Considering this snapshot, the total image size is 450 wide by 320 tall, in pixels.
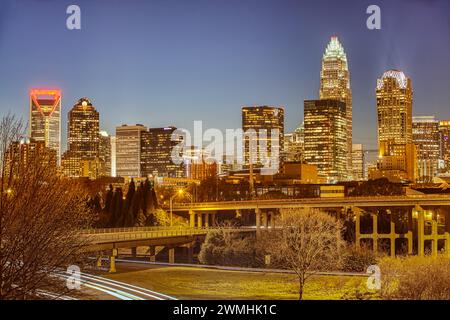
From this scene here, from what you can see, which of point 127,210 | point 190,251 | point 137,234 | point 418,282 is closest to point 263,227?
point 190,251

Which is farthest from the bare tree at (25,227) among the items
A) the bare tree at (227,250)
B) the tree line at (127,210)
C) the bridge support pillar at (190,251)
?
the tree line at (127,210)

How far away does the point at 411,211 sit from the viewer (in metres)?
63.5

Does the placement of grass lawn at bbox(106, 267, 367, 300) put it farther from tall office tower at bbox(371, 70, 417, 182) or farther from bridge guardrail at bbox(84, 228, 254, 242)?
tall office tower at bbox(371, 70, 417, 182)

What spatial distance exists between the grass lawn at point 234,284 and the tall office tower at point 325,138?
474 feet

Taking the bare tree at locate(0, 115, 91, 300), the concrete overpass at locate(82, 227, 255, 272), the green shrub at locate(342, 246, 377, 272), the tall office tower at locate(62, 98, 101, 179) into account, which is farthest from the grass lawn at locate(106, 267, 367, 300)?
the tall office tower at locate(62, 98, 101, 179)

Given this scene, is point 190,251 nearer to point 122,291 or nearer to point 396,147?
point 122,291

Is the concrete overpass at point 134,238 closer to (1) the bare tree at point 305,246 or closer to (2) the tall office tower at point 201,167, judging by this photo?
(1) the bare tree at point 305,246

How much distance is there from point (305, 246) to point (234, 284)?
6.00m

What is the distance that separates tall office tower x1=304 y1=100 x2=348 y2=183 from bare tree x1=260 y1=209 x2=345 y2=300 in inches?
5326

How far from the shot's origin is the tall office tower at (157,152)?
537 ft

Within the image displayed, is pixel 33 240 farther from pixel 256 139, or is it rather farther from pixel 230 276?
pixel 256 139

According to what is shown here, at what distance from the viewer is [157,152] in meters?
166

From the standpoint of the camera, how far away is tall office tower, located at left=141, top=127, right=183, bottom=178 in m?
164

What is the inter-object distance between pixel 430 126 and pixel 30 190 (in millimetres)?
183785
